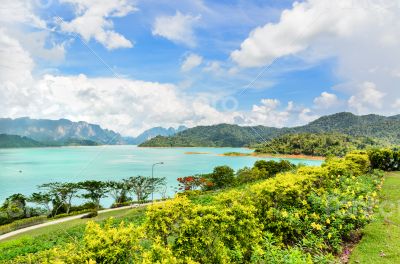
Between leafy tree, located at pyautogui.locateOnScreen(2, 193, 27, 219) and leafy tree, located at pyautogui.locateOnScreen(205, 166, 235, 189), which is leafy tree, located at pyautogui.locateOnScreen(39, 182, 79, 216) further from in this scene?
leafy tree, located at pyautogui.locateOnScreen(205, 166, 235, 189)

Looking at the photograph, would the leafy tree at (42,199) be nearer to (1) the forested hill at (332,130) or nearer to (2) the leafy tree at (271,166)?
(2) the leafy tree at (271,166)

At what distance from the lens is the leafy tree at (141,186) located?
44094 millimetres

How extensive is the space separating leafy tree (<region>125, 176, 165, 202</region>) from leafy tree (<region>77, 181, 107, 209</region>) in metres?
3.84

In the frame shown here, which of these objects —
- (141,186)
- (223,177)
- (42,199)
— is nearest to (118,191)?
(141,186)

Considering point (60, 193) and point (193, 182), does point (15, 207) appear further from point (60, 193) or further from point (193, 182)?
point (193, 182)

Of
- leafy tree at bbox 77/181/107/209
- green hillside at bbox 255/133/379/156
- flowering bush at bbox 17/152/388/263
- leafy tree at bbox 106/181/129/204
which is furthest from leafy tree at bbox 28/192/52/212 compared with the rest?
green hillside at bbox 255/133/379/156

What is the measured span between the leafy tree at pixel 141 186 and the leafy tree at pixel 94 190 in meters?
3.84

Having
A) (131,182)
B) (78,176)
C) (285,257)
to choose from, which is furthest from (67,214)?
(78,176)

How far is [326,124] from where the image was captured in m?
180

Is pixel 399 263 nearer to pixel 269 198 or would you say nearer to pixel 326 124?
pixel 269 198

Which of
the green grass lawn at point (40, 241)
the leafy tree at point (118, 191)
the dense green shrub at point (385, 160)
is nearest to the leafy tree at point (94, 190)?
the leafy tree at point (118, 191)

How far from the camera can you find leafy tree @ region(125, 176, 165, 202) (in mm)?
44094

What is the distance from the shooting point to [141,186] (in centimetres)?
4456

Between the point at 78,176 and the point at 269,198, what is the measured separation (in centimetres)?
8583
